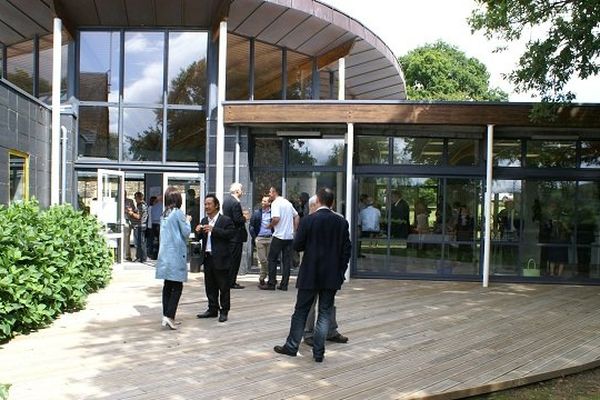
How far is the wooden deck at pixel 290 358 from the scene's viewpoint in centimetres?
491

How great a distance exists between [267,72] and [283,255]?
6.01 m

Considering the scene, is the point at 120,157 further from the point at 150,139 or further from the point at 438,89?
the point at 438,89

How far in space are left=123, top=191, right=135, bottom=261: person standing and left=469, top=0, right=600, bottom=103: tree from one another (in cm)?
824

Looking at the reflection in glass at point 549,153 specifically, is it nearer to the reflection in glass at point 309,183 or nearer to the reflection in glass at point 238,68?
the reflection in glass at point 309,183

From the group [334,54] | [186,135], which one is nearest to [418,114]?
[334,54]

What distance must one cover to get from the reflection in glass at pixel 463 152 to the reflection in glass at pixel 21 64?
9.56m

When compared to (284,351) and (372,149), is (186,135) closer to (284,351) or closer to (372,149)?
(372,149)

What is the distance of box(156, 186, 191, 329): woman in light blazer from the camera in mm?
6684

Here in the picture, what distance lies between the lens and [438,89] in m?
46.2

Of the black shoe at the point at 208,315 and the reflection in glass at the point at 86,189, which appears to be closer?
the black shoe at the point at 208,315

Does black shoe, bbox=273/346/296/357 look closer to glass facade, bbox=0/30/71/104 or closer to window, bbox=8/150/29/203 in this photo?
window, bbox=8/150/29/203

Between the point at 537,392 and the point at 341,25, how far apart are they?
10.1 meters

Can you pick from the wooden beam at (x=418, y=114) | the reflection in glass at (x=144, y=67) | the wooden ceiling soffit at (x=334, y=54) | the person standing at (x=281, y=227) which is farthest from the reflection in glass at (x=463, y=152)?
the reflection in glass at (x=144, y=67)

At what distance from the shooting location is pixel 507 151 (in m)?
11.7
